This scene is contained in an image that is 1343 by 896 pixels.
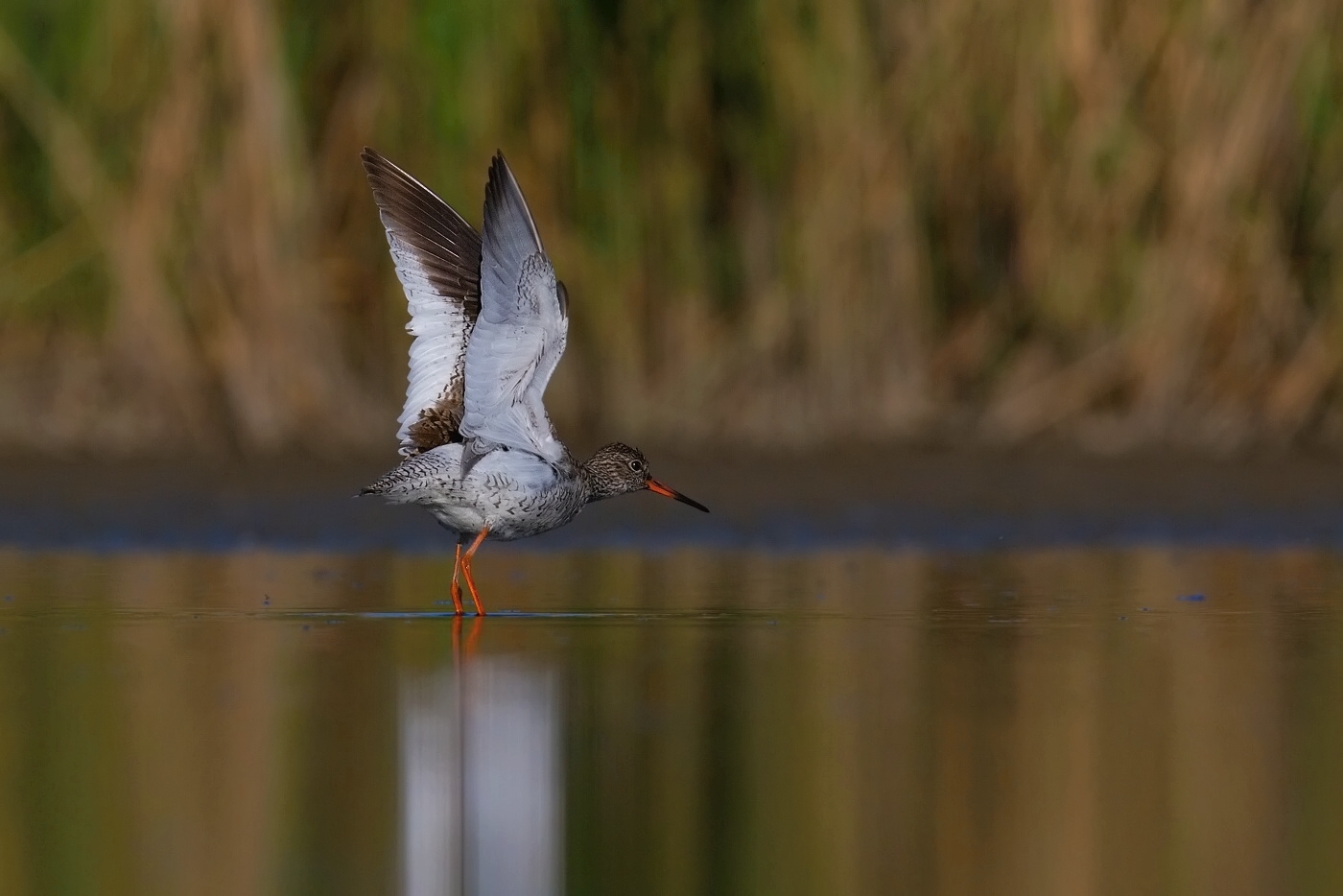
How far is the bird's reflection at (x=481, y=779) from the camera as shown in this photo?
4.24 meters

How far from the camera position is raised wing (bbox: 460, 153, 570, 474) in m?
7.73

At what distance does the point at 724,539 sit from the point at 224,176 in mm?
2887

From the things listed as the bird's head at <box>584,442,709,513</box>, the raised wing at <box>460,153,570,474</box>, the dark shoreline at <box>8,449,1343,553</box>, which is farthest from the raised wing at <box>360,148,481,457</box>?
the dark shoreline at <box>8,449,1343,553</box>

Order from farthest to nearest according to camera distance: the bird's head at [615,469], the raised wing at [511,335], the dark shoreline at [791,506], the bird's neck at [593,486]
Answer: the dark shoreline at [791,506], the bird's head at [615,469], the bird's neck at [593,486], the raised wing at [511,335]

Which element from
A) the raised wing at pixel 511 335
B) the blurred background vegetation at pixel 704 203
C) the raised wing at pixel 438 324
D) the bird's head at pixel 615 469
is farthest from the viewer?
the blurred background vegetation at pixel 704 203

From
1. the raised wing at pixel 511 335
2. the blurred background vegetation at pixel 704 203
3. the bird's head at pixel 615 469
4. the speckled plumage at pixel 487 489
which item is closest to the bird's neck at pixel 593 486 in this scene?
the bird's head at pixel 615 469

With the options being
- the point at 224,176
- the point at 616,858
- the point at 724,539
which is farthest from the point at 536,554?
the point at 616,858

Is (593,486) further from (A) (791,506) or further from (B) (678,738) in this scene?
(B) (678,738)

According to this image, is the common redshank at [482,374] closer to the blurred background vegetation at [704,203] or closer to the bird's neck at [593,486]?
the bird's neck at [593,486]

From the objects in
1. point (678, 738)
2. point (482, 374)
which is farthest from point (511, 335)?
point (678, 738)

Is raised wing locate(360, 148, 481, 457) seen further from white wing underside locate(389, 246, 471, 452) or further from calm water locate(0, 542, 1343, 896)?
calm water locate(0, 542, 1343, 896)

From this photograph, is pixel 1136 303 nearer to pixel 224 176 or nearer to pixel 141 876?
pixel 224 176

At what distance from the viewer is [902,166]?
1159 centimetres

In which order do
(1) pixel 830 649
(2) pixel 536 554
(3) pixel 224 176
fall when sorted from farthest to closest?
(3) pixel 224 176, (2) pixel 536 554, (1) pixel 830 649
